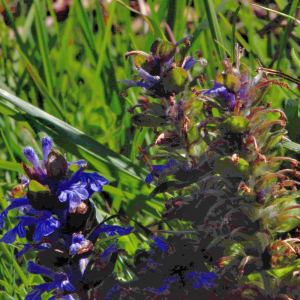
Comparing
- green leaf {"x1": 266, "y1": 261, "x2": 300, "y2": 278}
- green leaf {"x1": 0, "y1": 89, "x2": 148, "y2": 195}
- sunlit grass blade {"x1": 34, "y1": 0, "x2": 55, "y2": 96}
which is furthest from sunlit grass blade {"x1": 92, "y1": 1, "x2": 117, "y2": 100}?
green leaf {"x1": 266, "y1": 261, "x2": 300, "y2": 278}

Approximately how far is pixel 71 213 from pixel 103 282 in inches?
5.5

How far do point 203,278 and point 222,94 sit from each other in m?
0.28

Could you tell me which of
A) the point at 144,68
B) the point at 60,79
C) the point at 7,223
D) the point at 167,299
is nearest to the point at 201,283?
the point at 167,299

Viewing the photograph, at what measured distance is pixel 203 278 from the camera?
2.34 feet

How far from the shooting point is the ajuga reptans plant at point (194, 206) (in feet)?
2.24

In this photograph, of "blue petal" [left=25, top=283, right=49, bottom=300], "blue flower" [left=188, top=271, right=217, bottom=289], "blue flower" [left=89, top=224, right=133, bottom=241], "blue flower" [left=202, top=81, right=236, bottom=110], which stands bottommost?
"blue petal" [left=25, top=283, right=49, bottom=300]

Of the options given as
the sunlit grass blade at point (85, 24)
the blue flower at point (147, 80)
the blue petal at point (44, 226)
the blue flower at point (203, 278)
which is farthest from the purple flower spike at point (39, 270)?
the sunlit grass blade at point (85, 24)

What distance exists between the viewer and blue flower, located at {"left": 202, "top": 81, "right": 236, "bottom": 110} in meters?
0.66

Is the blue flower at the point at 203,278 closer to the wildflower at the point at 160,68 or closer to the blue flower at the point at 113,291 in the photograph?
the blue flower at the point at 113,291

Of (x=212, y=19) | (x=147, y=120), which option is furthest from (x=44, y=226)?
(x=212, y=19)

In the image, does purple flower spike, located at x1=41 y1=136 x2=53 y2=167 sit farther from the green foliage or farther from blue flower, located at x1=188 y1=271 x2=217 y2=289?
blue flower, located at x1=188 y1=271 x2=217 y2=289

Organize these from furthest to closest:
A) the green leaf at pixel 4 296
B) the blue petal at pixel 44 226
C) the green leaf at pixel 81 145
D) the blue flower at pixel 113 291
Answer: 1. the green leaf at pixel 81 145
2. the green leaf at pixel 4 296
3. the blue flower at pixel 113 291
4. the blue petal at pixel 44 226

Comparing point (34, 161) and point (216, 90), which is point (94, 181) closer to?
point (34, 161)

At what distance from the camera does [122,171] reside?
3.54ft
